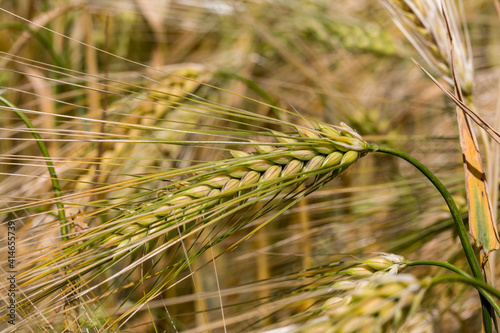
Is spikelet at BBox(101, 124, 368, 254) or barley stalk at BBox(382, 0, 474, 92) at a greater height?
barley stalk at BBox(382, 0, 474, 92)

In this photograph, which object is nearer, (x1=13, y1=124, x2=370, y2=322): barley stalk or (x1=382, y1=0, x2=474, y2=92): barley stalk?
(x1=13, y1=124, x2=370, y2=322): barley stalk

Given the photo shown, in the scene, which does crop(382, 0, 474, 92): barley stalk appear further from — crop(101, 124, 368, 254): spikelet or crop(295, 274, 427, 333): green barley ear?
crop(295, 274, 427, 333): green barley ear

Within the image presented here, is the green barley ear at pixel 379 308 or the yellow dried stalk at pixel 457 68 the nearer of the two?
the green barley ear at pixel 379 308

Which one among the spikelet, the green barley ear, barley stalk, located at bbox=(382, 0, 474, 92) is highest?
barley stalk, located at bbox=(382, 0, 474, 92)

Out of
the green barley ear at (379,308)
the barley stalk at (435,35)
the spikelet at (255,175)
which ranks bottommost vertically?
the green barley ear at (379,308)

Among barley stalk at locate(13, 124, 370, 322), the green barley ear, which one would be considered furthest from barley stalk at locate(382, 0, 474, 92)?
the green barley ear

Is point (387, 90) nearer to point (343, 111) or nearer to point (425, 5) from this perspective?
point (343, 111)

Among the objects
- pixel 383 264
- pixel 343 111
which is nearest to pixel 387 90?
pixel 343 111

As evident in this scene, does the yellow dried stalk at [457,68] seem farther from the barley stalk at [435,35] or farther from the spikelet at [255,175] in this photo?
the spikelet at [255,175]

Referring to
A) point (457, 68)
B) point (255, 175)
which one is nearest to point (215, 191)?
point (255, 175)

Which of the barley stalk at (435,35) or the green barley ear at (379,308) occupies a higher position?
the barley stalk at (435,35)

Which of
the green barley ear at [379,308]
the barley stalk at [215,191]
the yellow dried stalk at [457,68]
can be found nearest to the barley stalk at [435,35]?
the yellow dried stalk at [457,68]
